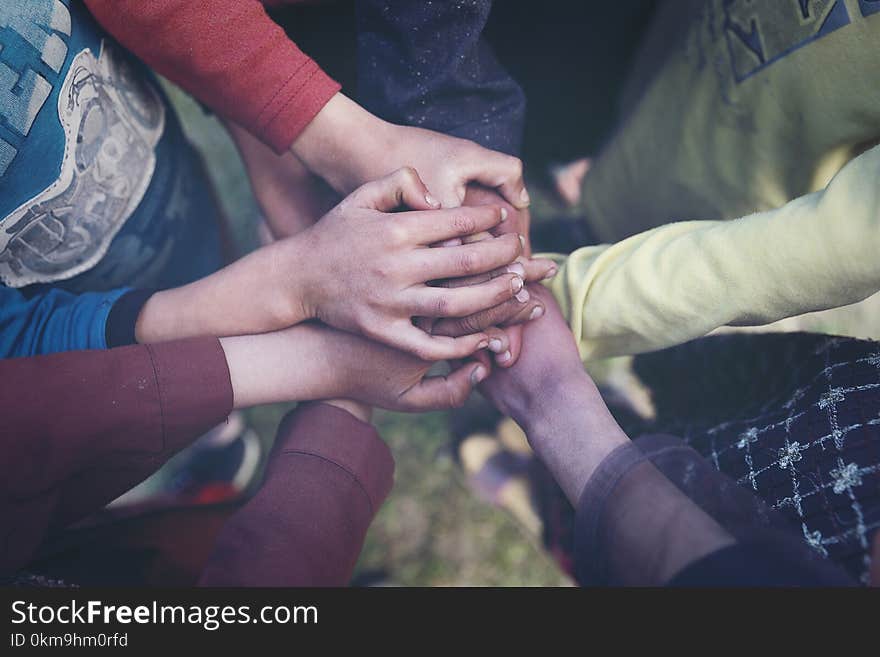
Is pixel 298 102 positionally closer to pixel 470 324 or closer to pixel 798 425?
pixel 470 324

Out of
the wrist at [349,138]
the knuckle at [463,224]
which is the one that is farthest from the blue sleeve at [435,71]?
the knuckle at [463,224]

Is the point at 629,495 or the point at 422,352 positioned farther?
the point at 422,352

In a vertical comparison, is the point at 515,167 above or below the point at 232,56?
below

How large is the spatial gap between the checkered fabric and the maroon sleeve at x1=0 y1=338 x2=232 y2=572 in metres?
0.51

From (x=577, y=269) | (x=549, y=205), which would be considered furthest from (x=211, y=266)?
(x=549, y=205)

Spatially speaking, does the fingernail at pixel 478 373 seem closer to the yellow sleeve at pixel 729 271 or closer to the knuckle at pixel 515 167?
the yellow sleeve at pixel 729 271

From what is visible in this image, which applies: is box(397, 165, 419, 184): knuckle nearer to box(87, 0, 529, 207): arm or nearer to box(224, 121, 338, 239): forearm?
box(87, 0, 529, 207): arm

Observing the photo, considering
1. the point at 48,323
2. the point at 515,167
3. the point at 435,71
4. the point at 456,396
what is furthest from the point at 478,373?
the point at 48,323

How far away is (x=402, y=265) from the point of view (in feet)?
2.04

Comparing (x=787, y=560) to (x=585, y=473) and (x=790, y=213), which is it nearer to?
(x=585, y=473)

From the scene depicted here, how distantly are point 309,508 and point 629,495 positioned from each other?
1.08 ft

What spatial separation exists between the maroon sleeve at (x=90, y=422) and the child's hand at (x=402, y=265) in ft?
0.53

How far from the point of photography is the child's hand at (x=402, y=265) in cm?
62

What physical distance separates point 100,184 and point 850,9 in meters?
0.85
